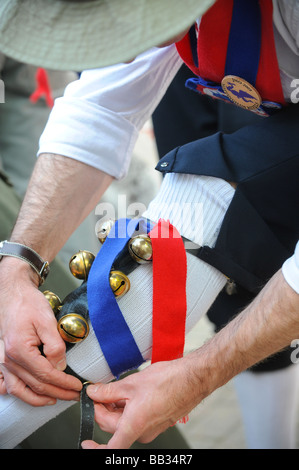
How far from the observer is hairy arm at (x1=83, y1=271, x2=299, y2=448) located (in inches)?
33.7

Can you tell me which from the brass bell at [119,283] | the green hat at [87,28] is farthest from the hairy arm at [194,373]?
the green hat at [87,28]

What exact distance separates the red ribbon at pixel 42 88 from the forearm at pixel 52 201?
1.08 meters

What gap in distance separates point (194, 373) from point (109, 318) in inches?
5.8

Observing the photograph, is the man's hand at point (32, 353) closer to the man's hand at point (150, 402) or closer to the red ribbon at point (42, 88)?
the man's hand at point (150, 402)

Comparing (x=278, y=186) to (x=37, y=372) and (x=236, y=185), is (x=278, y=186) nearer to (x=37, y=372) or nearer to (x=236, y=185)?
(x=236, y=185)

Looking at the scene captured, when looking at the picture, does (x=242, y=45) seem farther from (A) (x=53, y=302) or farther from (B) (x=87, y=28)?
(A) (x=53, y=302)

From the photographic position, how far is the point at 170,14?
2.24ft

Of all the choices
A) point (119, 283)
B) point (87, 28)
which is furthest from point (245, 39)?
point (119, 283)

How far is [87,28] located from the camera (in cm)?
71

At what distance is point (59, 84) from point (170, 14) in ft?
5.47

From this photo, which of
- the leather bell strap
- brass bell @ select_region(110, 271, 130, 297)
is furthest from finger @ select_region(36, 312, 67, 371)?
the leather bell strap

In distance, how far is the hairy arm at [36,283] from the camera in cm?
96

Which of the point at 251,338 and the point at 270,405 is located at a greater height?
the point at 251,338

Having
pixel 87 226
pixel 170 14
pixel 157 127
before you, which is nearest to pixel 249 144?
pixel 170 14
